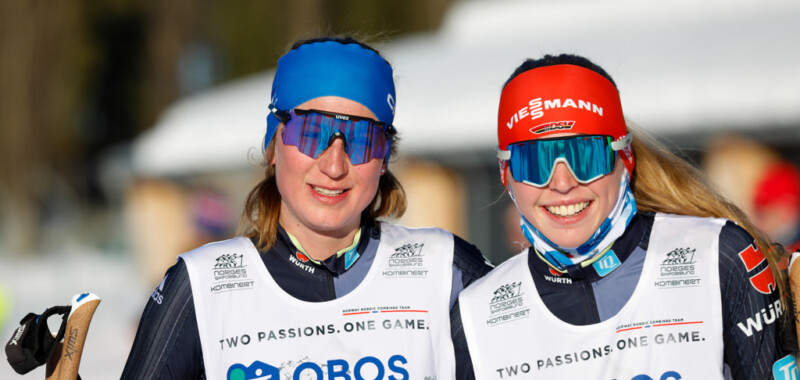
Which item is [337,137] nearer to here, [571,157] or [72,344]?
[571,157]

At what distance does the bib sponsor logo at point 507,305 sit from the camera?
269 centimetres

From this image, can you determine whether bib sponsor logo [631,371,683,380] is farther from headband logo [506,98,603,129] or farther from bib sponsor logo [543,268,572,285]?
headband logo [506,98,603,129]

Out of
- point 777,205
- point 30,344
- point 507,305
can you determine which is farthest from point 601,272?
point 777,205

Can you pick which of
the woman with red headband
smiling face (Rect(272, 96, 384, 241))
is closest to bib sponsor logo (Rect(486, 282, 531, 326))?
the woman with red headband

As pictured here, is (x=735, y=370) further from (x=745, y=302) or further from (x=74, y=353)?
(x=74, y=353)

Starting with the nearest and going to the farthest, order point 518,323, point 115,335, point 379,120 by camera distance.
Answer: point 518,323 → point 379,120 → point 115,335

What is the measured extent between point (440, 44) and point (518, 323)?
15.6 m

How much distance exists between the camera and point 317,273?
2.89m

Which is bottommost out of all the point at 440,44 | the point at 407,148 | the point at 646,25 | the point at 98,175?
the point at 407,148

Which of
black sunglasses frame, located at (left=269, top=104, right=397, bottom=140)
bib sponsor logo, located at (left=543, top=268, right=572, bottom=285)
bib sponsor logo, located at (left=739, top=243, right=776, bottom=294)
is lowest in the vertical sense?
bib sponsor logo, located at (left=739, top=243, right=776, bottom=294)

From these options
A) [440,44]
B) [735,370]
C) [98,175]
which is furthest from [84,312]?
[98,175]

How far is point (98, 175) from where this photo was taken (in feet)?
124

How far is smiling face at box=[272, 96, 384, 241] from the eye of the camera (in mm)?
2809

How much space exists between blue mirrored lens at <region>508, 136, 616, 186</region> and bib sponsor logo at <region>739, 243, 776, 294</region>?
0.45 meters
